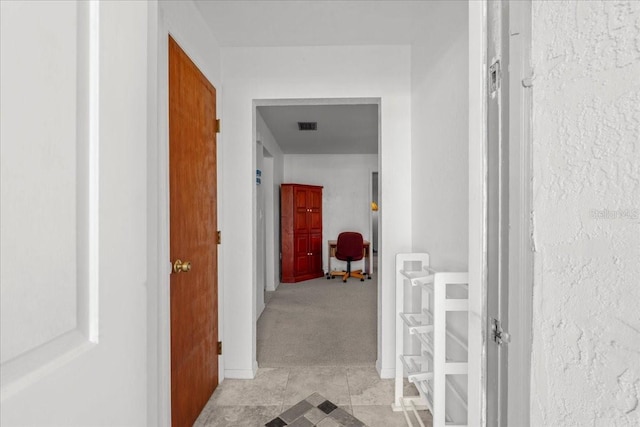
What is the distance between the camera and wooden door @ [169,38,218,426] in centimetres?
152

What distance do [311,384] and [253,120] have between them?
6.50ft

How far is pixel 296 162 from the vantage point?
6.28 meters

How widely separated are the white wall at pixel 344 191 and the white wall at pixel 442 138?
414cm

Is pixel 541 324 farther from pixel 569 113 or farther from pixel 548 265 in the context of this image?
pixel 569 113

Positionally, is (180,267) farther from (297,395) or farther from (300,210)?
(300,210)

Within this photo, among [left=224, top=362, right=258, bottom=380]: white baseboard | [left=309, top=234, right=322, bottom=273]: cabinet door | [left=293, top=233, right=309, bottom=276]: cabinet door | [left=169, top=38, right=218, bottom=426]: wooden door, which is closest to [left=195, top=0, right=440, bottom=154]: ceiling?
[left=169, top=38, right=218, bottom=426]: wooden door

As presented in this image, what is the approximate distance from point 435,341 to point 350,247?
14.1 ft

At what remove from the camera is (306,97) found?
7.39ft

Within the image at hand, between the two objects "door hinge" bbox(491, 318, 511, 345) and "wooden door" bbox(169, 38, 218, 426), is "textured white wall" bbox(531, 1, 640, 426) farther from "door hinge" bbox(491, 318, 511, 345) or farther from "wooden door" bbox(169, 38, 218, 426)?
"wooden door" bbox(169, 38, 218, 426)

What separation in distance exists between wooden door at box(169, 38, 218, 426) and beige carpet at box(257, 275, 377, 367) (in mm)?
773

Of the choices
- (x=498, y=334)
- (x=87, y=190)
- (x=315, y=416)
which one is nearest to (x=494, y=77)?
(x=498, y=334)

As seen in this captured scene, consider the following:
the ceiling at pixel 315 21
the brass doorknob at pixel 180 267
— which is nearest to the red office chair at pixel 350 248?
the ceiling at pixel 315 21

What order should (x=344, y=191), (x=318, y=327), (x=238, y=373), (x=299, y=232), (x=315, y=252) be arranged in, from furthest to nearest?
(x=344, y=191) < (x=315, y=252) < (x=299, y=232) < (x=318, y=327) < (x=238, y=373)

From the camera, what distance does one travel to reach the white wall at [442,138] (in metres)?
1.46
